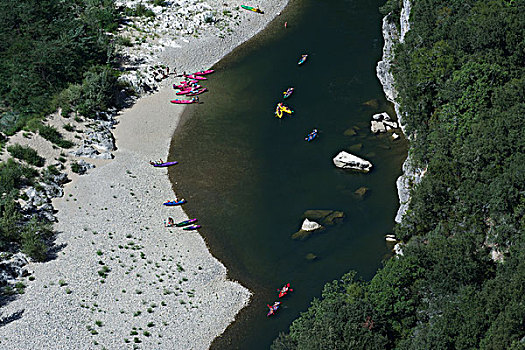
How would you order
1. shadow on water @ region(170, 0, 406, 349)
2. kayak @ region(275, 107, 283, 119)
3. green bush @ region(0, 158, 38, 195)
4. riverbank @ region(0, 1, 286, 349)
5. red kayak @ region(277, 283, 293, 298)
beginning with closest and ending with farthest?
riverbank @ region(0, 1, 286, 349), red kayak @ region(277, 283, 293, 298), shadow on water @ region(170, 0, 406, 349), green bush @ region(0, 158, 38, 195), kayak @ region(275, 107, 283, 119)

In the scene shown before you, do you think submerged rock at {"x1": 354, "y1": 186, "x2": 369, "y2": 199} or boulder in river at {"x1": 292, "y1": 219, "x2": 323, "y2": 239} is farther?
submerged rock at {"x1": 354, "y1": 186, "x2": 369, "y2": 199}

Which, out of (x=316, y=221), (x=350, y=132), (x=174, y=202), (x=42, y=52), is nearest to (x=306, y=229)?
(x=316, y=221)

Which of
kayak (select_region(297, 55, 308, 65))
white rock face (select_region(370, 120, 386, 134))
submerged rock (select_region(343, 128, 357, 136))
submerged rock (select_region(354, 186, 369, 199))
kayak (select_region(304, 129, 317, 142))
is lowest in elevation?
submerged rock (select_region(354, 186, 369, 199))

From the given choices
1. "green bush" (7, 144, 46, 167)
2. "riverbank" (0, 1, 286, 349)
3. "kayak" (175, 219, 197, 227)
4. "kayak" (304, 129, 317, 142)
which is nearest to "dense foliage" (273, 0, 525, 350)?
"riverbank" (0, 1, 286, 349)

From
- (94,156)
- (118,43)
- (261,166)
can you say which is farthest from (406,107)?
(118,43)

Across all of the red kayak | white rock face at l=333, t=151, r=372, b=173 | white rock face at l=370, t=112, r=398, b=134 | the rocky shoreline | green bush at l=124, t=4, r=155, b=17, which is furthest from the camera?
green bush at l=124, t=4, r=155, b=17

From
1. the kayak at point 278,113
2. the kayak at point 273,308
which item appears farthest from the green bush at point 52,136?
the kayak at point 273,308

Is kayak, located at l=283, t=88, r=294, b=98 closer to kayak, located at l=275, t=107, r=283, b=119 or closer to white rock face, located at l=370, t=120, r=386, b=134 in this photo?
kayak, located at l=275, t=107, r=283, b=119

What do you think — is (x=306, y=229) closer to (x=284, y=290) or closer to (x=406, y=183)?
(x=284, y=290)
